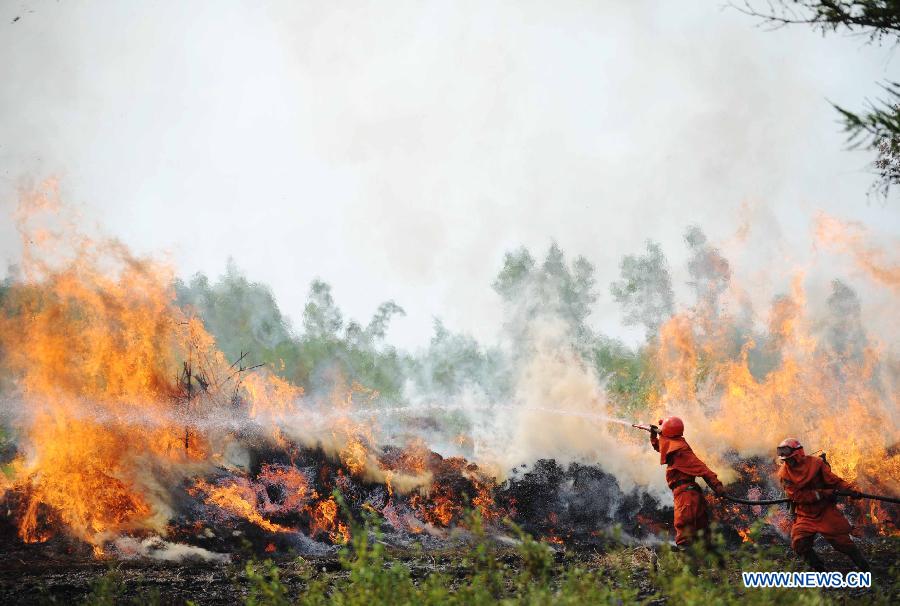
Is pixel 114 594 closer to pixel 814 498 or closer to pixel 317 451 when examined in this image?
pixel 317 451

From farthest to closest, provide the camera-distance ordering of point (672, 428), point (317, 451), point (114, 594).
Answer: point (317, 451) < point (672, 428) < point (114, 594)

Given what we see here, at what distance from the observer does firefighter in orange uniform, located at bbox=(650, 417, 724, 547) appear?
7.54 metres

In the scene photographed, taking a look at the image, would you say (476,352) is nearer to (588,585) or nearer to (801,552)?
(801,552)

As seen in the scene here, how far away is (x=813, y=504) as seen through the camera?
766cm

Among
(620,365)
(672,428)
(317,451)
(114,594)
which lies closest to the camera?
(114,594)

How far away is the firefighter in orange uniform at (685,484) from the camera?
7.54 m

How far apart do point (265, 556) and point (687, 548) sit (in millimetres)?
7639

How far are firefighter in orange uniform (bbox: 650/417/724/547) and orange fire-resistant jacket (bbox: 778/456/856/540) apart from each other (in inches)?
42.4

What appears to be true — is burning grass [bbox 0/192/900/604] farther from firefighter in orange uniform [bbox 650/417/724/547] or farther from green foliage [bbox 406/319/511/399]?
green foliage [bbox 406/319/511/399]

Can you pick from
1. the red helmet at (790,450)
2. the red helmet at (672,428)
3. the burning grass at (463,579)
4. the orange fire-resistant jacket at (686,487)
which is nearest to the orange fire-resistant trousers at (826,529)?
the burning grass at (463,579)

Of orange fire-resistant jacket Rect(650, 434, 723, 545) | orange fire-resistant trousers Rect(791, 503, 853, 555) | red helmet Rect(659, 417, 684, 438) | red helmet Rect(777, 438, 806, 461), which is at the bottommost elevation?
orange fire-resistant trousers Rect(791, 503, 853, 555)

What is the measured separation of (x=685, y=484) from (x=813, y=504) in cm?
159

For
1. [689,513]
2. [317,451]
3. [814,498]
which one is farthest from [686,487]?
[317,451]

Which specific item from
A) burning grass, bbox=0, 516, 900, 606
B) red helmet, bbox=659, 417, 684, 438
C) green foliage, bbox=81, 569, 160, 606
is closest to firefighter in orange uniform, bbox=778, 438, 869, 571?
burning grass, bbox=0, 516, 900, 606
